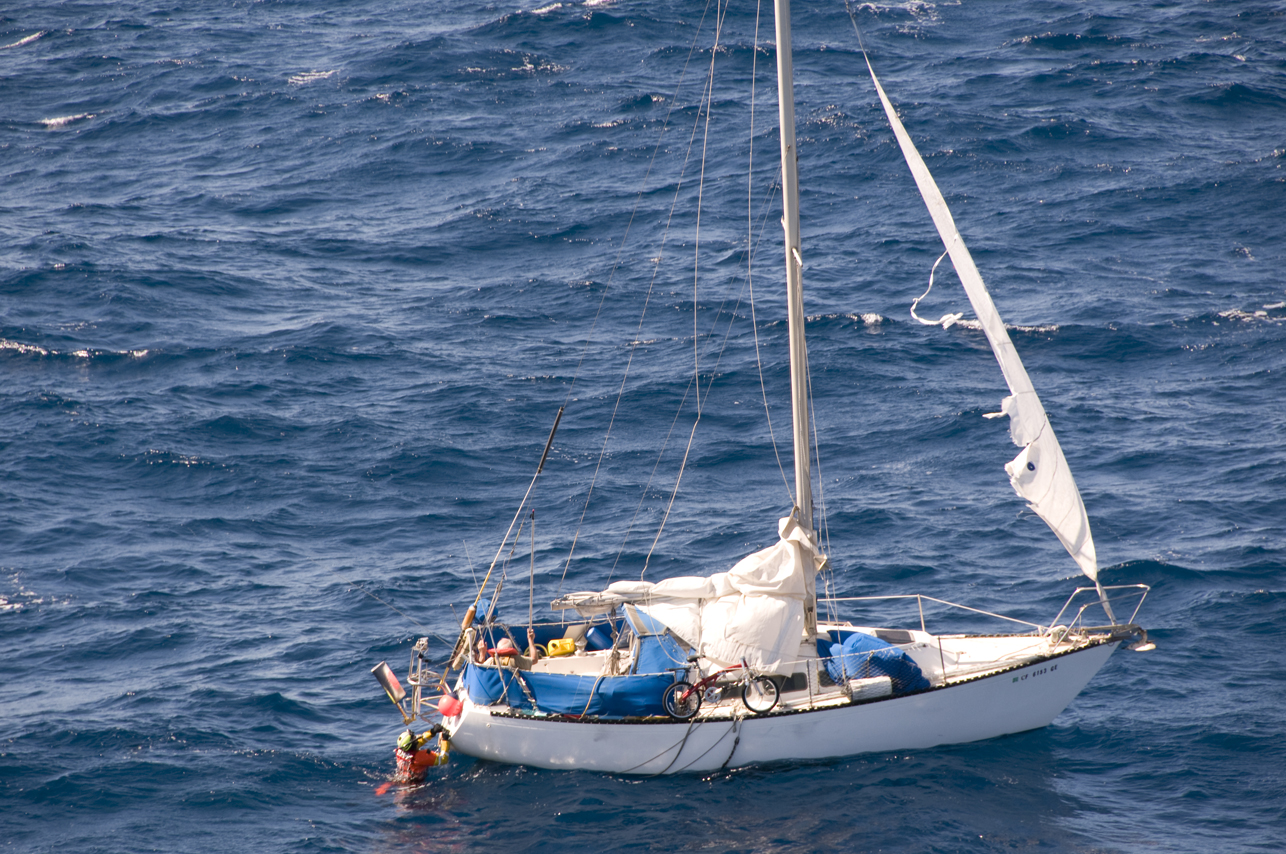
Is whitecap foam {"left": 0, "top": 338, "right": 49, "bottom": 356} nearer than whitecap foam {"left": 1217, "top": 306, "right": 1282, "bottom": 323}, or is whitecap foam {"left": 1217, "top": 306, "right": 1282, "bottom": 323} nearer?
whitecap foam {"left": 1217, "top": 306, "right": 1282, "bottom": 323}

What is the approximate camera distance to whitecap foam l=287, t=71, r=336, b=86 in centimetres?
5991

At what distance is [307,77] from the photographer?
6038 centimetres

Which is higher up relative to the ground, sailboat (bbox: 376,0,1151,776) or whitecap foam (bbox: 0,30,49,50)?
whitecap foam (bbox: 0,30,49,50)

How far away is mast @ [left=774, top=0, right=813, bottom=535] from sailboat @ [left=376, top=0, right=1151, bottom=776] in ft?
0.14

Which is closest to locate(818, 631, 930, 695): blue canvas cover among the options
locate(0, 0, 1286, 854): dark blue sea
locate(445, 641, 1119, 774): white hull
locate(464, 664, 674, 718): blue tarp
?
locate(445, 641, 1119, 774): white hull

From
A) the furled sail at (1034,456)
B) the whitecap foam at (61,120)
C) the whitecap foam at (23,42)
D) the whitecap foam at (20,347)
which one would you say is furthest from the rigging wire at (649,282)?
the whitecap foam at (23,42)

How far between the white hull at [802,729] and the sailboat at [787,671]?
0.03 m

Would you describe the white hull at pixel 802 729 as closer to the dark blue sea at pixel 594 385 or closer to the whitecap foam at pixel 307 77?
the dark blue sea at pixel 594 385

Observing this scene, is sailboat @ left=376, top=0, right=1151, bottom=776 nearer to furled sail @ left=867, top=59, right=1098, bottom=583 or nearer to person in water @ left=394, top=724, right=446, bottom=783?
furled sail @ left=867, top=59, right=1098, bottom=583

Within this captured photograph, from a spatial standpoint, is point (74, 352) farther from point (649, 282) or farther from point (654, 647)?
point (654, 647)

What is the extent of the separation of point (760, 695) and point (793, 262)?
27.1 feet

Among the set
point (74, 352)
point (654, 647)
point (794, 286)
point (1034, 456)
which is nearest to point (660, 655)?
point (654, 647)

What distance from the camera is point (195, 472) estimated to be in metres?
35.2

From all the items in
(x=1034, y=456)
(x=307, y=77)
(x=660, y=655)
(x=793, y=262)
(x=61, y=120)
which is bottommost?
(x=660, y=655)
